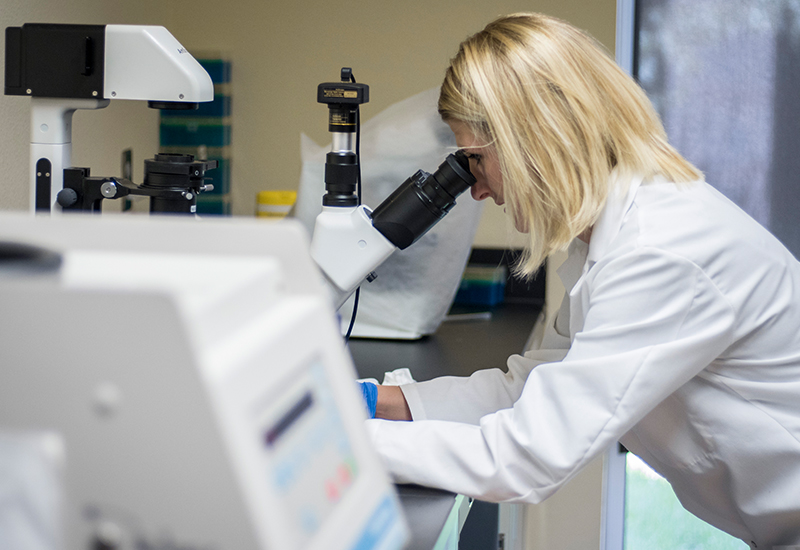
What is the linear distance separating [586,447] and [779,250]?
1.49 ft

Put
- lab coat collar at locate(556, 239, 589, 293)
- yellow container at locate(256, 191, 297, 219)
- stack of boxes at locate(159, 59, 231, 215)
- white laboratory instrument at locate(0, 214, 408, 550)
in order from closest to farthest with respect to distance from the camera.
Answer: white laboratory instrument at locate(0, 214, 408, 550) < lab coat collar at locate(556, 239, 589, 293) < yellow container at locate(256, 191, 297, 219) < stack of boxes at locate(159, 59, 231, 215)

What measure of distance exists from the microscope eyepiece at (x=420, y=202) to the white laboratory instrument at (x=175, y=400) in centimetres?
75

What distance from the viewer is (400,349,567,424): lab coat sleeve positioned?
4.20 ft

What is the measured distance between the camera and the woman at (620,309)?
3.10ft

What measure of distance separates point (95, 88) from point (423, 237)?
85 cm

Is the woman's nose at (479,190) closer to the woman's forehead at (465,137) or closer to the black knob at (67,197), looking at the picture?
the woman's forehead at (465,137)

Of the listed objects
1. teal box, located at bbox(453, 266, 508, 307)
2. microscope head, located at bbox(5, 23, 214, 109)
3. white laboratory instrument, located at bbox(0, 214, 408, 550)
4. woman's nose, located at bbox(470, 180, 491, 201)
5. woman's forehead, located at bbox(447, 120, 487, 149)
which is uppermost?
microscope head, located at bbox(5, 23, 214, 109)

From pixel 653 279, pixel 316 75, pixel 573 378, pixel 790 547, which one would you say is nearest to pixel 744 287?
pixel 653 279

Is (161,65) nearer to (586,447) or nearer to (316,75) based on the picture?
(586,447)

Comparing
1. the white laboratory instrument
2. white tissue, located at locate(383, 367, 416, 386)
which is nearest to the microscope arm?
white tissue, located at locate(383, 367, 416, 386)

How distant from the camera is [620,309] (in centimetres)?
96

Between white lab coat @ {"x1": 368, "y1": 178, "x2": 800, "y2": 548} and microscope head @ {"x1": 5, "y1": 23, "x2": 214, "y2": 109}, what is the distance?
64cm

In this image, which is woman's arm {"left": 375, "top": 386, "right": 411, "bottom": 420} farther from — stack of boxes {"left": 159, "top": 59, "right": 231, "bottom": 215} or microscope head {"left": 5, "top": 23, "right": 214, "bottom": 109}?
stack of boxes {"left": 159, "top": 59, "right": 231, "bottom": 215}

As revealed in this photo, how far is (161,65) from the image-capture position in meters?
1.22
